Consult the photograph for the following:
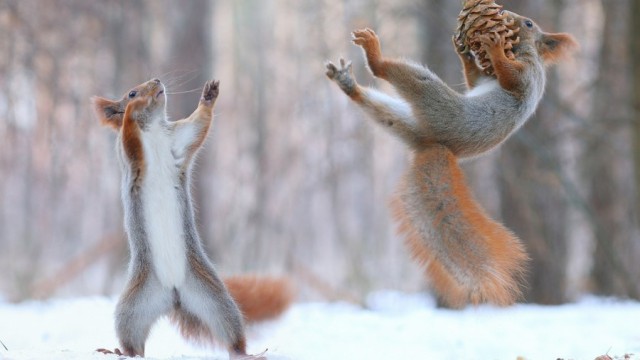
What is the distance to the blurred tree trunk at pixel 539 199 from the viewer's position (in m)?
9.30

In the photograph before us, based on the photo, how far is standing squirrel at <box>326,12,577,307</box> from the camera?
4.49 m

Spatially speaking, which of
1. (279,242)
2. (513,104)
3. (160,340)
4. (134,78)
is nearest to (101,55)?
(134,78)

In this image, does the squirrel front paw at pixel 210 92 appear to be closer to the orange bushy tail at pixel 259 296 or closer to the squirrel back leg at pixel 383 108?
the squirrel back leg at pixel 383 108

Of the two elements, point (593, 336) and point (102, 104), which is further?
point (593, 336)

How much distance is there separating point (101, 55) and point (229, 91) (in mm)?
10051

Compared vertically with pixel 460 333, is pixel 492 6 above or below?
A: above

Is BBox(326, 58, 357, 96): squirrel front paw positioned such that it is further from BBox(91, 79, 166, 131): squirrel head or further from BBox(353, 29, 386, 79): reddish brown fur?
BBox(91, 79, 166, 131): squirrel head

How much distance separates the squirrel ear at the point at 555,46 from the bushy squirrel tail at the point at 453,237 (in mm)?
1233

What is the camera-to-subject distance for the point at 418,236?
4.66 metres

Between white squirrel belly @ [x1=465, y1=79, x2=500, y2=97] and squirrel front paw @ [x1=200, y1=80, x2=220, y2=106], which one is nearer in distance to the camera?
squirrel front paw @ [x1=200, y1=80, x2=220, y2=106]

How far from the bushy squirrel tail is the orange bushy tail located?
39.7 inches

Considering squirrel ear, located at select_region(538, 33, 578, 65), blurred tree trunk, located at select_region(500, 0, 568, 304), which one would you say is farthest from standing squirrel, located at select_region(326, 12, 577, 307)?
blurred tree trunk, located at select_region(500, 0, 568, 304)

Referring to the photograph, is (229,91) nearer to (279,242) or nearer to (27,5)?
(279,242)

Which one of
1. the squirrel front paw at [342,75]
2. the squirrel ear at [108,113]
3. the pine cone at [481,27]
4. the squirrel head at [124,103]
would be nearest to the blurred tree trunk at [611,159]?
the pine cone at [481,27]
